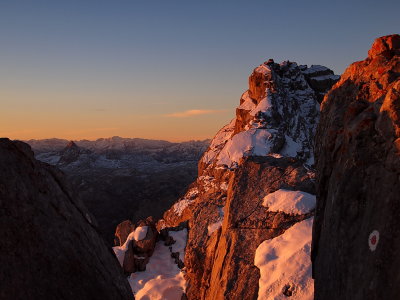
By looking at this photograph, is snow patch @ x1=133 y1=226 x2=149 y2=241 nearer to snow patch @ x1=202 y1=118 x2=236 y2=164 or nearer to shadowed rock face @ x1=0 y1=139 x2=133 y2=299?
snow patch @ x1=202 y1=118 x2=236 y2=164

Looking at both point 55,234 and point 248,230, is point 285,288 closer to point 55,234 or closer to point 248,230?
point 248,230

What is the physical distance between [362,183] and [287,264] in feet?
19.9

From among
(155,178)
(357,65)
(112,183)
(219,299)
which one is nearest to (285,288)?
(219,299)

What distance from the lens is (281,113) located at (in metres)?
49.6

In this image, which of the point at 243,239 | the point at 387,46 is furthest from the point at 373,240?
the point at 243,239

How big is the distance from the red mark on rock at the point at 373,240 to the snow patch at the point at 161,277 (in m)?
16.9

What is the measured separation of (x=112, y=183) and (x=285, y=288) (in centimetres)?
13733

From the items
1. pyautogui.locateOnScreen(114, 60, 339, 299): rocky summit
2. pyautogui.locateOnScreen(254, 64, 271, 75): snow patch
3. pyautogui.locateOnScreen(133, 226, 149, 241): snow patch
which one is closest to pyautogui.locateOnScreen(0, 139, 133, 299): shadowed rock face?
pyautogui.locateOnScreen(114, 60, 339, 299): rocky summit

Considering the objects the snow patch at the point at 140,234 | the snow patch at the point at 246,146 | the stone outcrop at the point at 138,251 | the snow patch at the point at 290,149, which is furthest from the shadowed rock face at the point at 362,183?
the snow patch at the point at 290,149

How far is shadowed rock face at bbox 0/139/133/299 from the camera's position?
5.47 metres

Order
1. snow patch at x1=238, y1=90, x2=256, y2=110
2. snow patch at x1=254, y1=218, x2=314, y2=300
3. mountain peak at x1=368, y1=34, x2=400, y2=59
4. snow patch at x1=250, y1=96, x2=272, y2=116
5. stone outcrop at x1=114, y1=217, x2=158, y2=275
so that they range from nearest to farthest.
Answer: mountain peak at x1=368, y1=34, x2=400, y2=59 < snow patch at x1=254, y1=218, x2=314, y2=300 < stone outcrop at x1=114, y1=217, x2=158, y2=275 < snow patch at x1=250, y1=96, x2=272, y2=116 < snow patch at x1=238, y1=90, x2=256, y2=110

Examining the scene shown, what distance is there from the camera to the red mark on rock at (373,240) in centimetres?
536

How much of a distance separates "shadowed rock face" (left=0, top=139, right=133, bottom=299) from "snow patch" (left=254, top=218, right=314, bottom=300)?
6009 mm

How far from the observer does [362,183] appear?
20.5 ft
